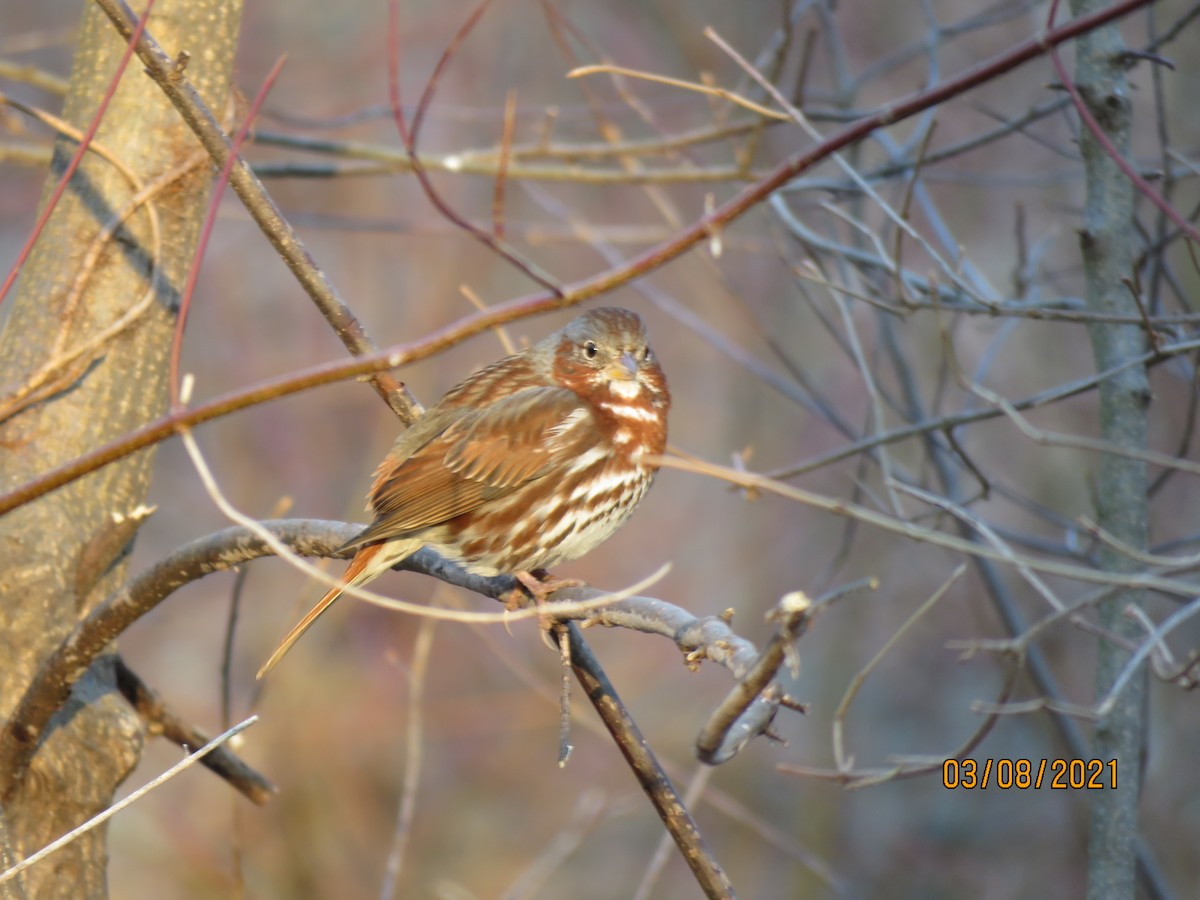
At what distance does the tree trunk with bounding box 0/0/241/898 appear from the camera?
9.27 ft

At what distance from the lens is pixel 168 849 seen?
763cm

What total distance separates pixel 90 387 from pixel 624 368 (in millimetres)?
1533

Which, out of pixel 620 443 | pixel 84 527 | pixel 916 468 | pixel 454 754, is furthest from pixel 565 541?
pixel 454 754

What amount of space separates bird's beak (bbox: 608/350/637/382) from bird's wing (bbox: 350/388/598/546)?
0.13m

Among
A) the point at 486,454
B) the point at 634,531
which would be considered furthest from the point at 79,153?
the point at 634,531

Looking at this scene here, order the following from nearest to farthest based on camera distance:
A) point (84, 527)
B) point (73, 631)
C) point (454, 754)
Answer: point (73, 631), point (84, 527), point (454, 754)

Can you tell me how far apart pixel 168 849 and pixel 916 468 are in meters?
5.24

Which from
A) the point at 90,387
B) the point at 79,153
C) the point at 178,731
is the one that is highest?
the point at 79,153

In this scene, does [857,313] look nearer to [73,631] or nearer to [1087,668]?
[1087,668]

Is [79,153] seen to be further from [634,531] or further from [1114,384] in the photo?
[634,531]

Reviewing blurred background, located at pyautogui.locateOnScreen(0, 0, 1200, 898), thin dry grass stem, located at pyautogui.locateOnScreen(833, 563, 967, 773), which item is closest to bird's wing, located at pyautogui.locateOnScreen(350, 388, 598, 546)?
thin dry grass stem, located at pyautogui.locateOnScreen(833, 563, 967, 773)

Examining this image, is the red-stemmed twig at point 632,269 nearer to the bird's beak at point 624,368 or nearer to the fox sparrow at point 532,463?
the fox sparrow at point 532,463

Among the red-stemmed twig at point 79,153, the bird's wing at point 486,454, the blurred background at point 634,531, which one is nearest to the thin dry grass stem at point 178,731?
the bird's wing at point 486,454

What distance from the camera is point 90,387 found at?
3.05 m
